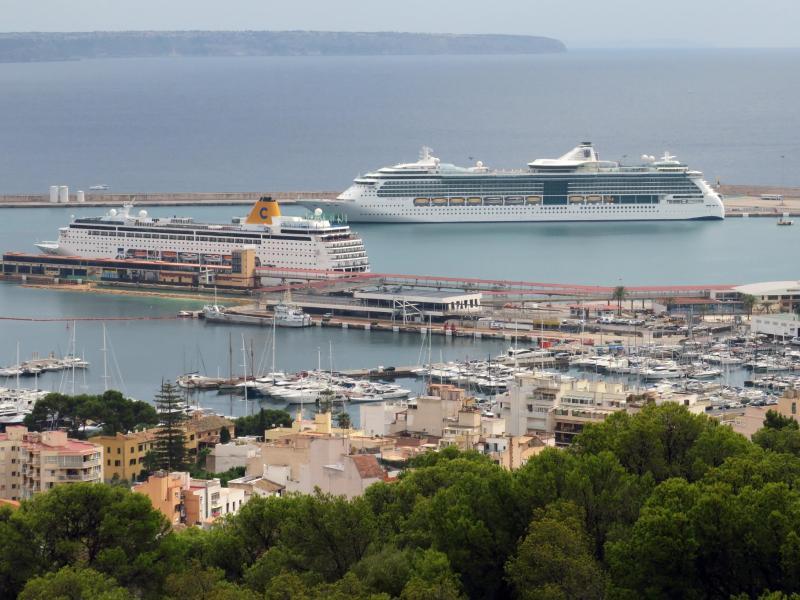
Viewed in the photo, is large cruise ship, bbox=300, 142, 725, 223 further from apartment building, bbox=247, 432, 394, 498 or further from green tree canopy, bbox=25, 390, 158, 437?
apartment building, bbox=247, 432, 394, 498

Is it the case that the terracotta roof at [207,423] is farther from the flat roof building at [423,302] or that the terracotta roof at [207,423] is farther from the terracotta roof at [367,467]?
the flat roof building at [423,302]

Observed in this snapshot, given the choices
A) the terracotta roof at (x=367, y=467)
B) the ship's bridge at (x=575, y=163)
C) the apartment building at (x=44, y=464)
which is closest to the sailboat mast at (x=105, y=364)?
the apartment building at (x=44, y=464)

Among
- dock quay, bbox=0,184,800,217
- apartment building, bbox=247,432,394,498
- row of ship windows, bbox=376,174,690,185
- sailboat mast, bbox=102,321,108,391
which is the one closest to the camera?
apartment building, bbox=247,432,394,498

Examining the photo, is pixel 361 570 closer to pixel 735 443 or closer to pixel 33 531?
pixel 33 531

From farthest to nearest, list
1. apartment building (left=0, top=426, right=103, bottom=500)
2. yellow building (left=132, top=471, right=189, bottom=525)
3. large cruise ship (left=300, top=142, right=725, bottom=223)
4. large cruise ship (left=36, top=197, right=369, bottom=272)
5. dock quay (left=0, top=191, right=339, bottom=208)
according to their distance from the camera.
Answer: dock quay (left=0, top=191, right=339, bottom=208) < large cruise ship (left=300, top=142, right=725, bottom=223) < large cruise ship (left=36, top=197, right=369, bottom=272) < apartment building (left=0, top=426, right=103, bottom=500) < yellow building (left=132, top=471, right=189, bottom=525)

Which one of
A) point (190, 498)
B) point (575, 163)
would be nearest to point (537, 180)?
point (575, 163)

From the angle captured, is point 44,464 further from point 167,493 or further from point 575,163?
point 575,163

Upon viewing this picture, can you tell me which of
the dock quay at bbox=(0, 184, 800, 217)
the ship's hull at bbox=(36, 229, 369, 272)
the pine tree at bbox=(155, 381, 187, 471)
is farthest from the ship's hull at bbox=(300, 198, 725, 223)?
the pine tree at bbox=(155, 381, 187, 471)
